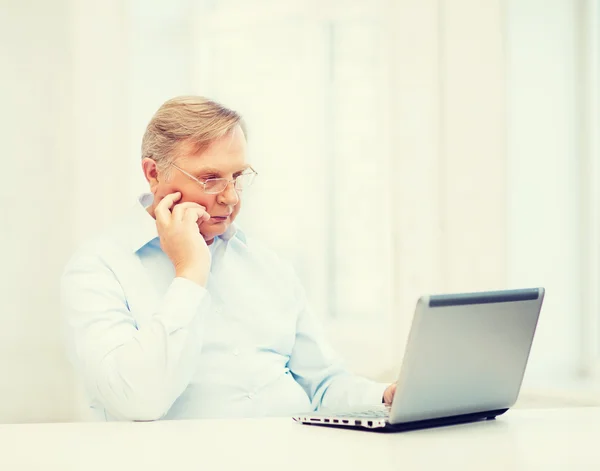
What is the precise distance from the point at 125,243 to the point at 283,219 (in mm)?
1084

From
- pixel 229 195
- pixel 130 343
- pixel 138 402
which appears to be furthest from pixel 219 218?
pixel 138 402

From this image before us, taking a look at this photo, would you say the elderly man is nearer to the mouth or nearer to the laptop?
the mouth

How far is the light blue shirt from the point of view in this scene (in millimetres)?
1677

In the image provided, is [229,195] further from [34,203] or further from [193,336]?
[34,203]

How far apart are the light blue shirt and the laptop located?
0.38 metres

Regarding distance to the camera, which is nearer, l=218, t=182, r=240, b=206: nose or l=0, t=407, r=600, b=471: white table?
l=0, t=407, r=600, b=471: white table

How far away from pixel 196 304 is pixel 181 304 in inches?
1.3

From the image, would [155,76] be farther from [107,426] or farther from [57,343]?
[107,426]

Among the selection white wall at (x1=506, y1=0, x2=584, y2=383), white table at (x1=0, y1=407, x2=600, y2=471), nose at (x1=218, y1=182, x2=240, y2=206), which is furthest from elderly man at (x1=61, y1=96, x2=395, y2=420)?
white wall at (x1=506, y1=0, x2=584, y2=383)

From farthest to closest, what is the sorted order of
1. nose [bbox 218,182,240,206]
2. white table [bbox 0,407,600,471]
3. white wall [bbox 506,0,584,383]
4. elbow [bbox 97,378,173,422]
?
1. white wall [bbox 506,0,584,383]
2. nose [bbox 218,182,240,206]
3. elbow [bbox 97,378,173,422]
4. white table [bbox 0,407,600,471]

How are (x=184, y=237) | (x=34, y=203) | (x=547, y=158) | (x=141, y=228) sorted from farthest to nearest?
(x=547, y=158) < (x=34, y=203) < (x=141, y=228) < (x=184, y=237)

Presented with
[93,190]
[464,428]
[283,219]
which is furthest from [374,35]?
[464,428]

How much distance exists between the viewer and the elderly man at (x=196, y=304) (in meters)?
1.71

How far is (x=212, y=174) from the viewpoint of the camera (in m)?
2.01
